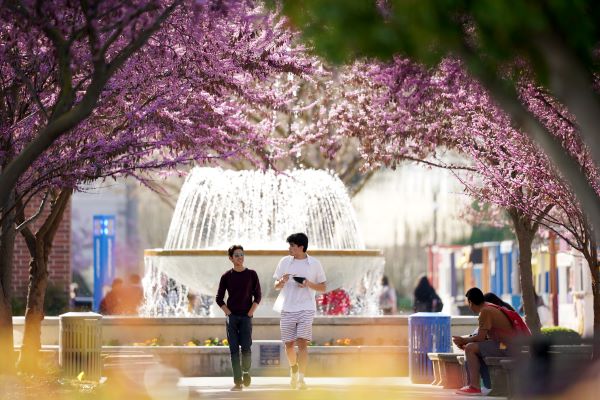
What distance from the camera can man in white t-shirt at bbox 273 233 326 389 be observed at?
1778cm

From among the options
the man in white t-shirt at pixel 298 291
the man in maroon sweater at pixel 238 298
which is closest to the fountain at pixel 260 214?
the man in maroon sweater at pixel 238 298

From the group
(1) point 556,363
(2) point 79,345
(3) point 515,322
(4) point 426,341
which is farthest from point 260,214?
(1) point 556,363

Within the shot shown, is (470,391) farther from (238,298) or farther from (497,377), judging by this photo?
(238,298)

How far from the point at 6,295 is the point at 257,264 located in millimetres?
6748

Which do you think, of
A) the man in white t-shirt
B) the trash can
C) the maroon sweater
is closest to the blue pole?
the trash can

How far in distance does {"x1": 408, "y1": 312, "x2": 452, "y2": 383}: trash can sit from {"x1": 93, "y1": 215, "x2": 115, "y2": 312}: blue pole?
20762 millimetres

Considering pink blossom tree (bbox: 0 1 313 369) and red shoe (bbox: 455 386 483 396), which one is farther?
red shoe (bbox: 455 386 483 396)

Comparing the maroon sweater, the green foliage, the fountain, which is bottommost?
the green foliage

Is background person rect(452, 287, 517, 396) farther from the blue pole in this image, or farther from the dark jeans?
the blue pole

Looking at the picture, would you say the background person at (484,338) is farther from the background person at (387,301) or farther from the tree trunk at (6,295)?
the background person at (387,301)

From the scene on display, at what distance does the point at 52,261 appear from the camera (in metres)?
36.2

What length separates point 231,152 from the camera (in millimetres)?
17453

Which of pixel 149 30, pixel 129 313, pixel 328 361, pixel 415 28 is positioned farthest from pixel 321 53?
pixel 129 313

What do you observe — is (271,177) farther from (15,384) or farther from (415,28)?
(415,28)
